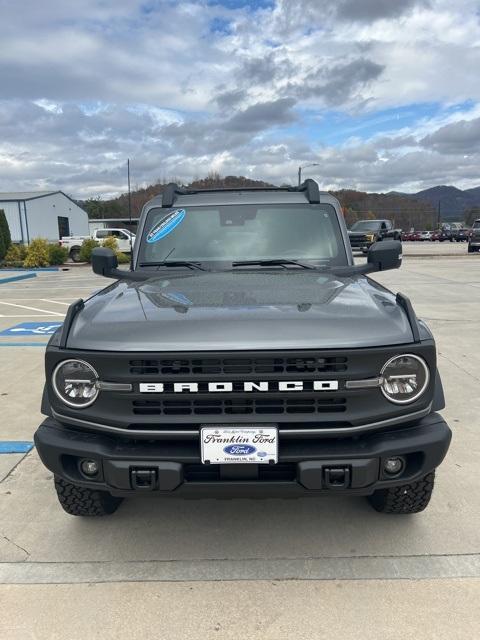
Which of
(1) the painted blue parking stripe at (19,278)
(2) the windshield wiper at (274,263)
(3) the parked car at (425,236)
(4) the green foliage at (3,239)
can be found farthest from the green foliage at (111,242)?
(3) the parked car at (425,236)

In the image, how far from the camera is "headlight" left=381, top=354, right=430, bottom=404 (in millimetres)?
2375

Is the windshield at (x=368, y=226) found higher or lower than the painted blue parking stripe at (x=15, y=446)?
higher

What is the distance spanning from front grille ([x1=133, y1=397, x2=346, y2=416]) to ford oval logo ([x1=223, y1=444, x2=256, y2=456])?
0.14 meters

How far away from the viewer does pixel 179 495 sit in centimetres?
239

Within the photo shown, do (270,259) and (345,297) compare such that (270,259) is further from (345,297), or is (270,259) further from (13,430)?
(13,430)

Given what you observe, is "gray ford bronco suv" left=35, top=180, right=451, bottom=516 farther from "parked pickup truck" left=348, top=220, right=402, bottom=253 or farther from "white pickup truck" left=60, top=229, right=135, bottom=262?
"white pickup truck" left=60, top=229, right=135, bottom=262

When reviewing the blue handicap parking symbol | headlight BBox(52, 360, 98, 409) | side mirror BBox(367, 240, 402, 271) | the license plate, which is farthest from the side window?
the license plate

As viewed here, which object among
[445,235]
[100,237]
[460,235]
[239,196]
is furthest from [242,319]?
[445,235]

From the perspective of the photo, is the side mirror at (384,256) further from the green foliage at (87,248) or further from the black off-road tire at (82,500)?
the green foliage at (87,248)

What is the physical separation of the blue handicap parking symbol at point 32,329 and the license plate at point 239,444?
20.7ft

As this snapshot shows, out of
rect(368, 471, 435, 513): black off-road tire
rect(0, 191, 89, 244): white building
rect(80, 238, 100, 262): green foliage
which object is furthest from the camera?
rect(0, 191, 89, 244): white building

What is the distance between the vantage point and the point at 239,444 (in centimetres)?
230

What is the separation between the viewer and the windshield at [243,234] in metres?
3.77

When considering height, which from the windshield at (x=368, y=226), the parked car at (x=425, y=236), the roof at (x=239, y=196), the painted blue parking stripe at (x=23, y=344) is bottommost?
the parked car at (x=425, y=236)
